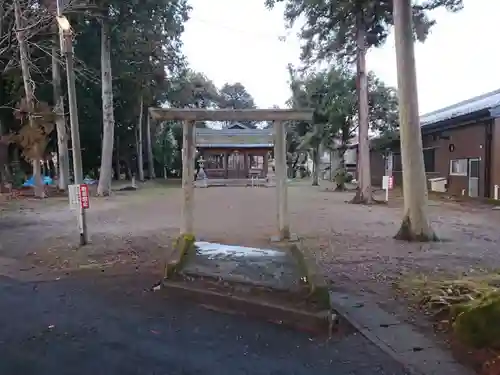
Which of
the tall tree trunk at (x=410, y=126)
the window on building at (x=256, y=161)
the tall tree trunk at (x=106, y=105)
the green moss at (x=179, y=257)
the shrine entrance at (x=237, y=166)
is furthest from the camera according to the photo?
the window on building at (x=256, y=161)

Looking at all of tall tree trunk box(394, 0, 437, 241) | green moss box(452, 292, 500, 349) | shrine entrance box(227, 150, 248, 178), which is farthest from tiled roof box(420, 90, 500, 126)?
shrine entrance box(227, 150, 248, 178)

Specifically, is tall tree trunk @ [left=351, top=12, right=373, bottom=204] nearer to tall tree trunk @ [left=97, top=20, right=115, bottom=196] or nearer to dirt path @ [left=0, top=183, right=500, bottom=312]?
dirt path @ [left=0, top=183, right=500, bottom=312]

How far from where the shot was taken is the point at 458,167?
1920 cm

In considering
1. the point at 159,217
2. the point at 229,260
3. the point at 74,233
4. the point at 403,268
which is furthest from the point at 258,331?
the point at 159,217

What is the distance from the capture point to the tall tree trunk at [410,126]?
855 cm

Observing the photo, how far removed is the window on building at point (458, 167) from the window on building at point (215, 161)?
64.4ft

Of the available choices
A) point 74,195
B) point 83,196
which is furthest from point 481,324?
point 74,195

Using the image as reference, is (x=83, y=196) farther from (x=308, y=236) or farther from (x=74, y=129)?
(x=308, y=236)

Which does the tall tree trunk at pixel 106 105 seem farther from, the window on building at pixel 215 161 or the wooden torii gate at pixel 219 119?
the wooden torii gate at pixel 219 119

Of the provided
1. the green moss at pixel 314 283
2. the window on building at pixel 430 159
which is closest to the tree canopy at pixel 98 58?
the green moss at pixel 314 283

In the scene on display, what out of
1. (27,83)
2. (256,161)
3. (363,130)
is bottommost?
(256,161)

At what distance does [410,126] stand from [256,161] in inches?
1097

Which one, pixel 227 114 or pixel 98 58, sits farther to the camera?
pixel 98 58

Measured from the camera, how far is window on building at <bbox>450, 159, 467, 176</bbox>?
61.2ft
